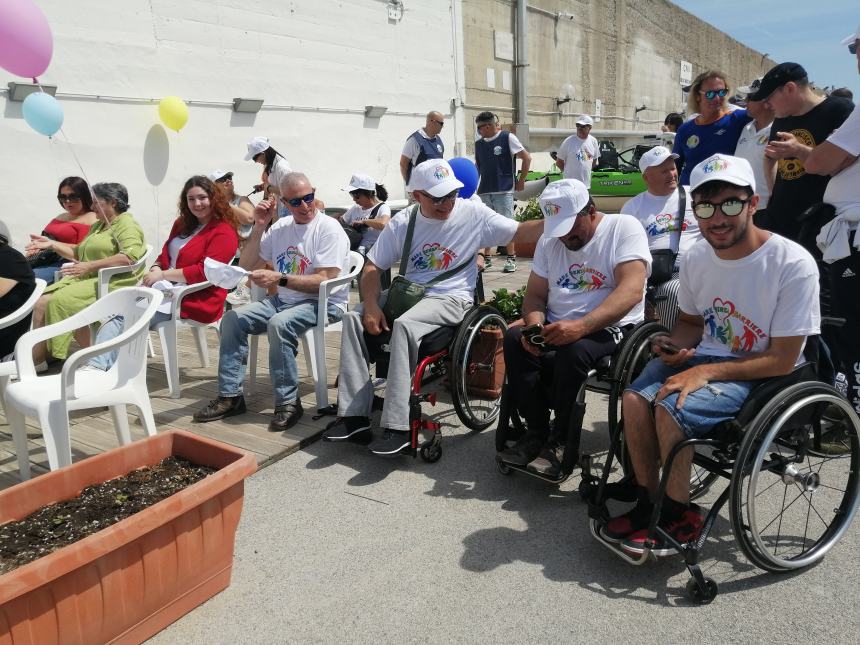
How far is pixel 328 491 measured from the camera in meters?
3.06

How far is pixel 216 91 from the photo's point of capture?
8.64 m

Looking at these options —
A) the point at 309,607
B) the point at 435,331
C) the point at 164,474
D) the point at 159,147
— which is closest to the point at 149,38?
the point at 159,147

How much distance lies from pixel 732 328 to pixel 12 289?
11.8 feet

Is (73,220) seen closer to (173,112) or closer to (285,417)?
(173,112)

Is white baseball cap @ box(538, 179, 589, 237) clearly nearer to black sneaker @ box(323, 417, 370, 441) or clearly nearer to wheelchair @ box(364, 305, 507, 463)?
wheelchair @ box(364, 305, 507, 463)

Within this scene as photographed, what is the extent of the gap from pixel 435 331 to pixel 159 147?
6.13m

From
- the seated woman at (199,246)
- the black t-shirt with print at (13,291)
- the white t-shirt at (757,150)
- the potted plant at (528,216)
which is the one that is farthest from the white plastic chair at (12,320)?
the potted plant at (528,216)

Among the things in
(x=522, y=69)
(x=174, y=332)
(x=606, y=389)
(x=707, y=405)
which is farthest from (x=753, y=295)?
(x=522, y=69)

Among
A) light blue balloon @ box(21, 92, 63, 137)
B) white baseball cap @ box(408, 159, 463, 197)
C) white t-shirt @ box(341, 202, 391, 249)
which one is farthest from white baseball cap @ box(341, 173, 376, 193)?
light blue balloon @ box(21, 92, 63, 137)

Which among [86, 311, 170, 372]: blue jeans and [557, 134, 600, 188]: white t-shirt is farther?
[557, 134, 600, 188]: white t-shirt

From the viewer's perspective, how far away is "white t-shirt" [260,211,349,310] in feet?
13.0

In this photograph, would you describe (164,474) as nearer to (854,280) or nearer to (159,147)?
(854,280)

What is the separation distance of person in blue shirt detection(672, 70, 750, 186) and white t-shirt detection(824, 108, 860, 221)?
1.51 meters

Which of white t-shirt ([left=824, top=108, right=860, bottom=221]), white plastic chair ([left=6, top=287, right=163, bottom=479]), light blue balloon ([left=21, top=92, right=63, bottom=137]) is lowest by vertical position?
white plastic chair ([left=6, top=287, right=163, bottom=479])
